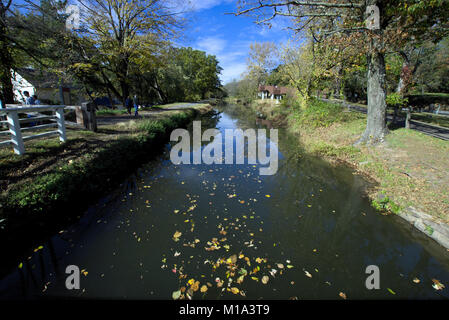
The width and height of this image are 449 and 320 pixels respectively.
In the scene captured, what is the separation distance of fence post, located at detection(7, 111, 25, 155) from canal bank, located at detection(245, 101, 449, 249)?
11298 mm

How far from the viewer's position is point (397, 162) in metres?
8.59

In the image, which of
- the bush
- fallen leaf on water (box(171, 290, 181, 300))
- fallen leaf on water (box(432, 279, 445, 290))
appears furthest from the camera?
the bush

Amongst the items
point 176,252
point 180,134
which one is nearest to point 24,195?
point 176,252

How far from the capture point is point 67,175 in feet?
18.6

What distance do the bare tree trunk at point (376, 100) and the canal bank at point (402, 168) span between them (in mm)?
603

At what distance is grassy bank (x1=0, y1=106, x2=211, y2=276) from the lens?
170 inches

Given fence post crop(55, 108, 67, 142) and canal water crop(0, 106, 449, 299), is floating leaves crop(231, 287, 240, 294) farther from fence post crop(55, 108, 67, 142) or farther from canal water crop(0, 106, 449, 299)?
fence post crop(55, 108, 67, 142)

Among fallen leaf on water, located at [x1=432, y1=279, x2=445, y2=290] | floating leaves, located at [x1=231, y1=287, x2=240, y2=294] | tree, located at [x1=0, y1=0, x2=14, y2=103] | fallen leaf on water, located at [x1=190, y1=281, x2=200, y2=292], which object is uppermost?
tree, located at [x1=0, y1=0, x2=14, y2=103]

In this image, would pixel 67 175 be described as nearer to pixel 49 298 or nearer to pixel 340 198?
pixel 49 298

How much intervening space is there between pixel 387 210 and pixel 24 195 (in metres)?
9.92

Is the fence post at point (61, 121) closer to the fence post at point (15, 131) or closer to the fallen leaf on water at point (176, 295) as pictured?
the fence post at point (15, 131)

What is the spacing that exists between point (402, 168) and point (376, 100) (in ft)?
15.2

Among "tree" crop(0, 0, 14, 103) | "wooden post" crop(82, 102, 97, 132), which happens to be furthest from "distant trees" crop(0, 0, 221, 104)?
"wooden post" crop(82, 102, 97, 132)

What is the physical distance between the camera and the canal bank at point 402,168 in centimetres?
550
